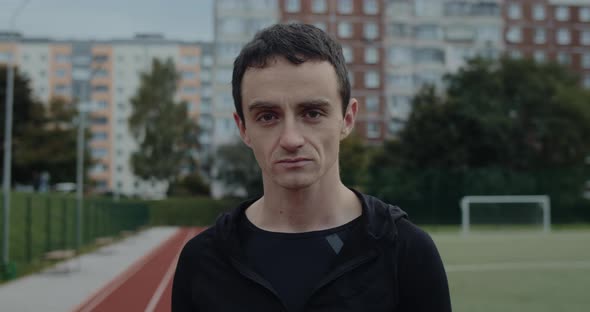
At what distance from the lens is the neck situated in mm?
1715

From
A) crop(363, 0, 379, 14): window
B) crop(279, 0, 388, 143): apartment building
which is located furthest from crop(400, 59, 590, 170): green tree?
crop(363, 0, 379, 14): window

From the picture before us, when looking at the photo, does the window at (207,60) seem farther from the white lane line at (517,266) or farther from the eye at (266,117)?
the eye at (266,117)

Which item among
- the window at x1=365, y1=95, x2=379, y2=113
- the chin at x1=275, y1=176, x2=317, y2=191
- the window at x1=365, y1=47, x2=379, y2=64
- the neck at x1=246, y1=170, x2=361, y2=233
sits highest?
the window at x1=365, y1=47, x2=379, y2=64

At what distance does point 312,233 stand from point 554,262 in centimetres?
1493

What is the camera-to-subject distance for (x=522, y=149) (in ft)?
128

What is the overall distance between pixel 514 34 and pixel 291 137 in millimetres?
59211

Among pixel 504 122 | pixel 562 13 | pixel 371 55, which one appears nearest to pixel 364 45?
pixel 371 55

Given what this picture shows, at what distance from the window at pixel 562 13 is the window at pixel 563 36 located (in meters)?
0.90

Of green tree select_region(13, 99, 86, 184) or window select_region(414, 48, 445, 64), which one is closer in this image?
green tree select_region(13, 99, 86, 184)

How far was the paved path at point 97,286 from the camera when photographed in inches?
135

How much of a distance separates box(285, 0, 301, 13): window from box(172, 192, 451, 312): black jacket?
2053 inches

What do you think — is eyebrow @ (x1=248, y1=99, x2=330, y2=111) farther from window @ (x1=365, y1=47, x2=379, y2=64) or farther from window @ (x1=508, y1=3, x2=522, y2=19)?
window @ (x1=508, y1=3, x2=522, y2=19)

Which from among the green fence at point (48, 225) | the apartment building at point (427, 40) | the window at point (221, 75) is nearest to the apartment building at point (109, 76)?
the window at point (221, 75)

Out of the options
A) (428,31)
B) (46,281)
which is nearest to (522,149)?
(428,31)
